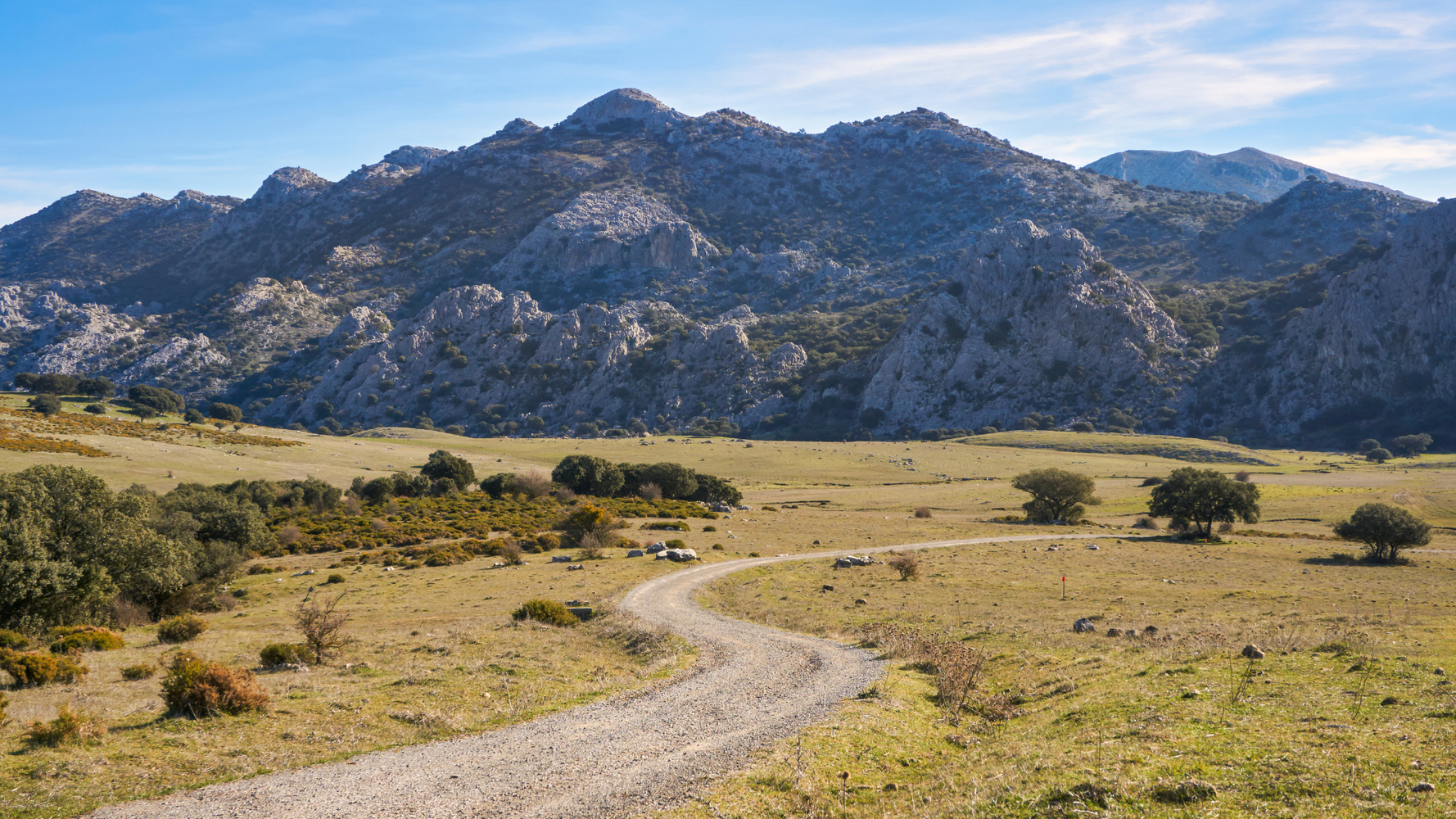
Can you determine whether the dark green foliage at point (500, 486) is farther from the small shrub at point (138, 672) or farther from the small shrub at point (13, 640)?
the small shrub at point (138, 672)

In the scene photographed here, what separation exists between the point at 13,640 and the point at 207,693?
14824 millimetres

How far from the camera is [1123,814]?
963cm

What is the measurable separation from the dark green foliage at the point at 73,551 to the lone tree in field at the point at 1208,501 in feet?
246

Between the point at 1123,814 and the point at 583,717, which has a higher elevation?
the point at 1123,814

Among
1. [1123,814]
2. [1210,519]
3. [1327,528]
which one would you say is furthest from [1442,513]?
[1123,814]

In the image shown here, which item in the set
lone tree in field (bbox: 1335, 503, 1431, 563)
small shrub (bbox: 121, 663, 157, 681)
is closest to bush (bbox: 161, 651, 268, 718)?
small shrub (bbox: 121, 663, 157, 681)

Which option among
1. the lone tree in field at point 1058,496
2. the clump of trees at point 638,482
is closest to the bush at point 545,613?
the clump of trees at point 638,482

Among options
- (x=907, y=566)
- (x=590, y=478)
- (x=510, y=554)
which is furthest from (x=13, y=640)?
(x=590, y=478)

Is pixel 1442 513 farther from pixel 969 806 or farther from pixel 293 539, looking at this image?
pixel 293 539

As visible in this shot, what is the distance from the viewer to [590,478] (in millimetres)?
87125

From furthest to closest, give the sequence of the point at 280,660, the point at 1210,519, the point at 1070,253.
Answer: the point at 1070,253, the point at 1210,519, the point at 280,660

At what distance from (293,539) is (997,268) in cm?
17788

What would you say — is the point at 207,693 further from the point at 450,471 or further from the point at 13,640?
the point at 450,471

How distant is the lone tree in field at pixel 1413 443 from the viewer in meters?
131
